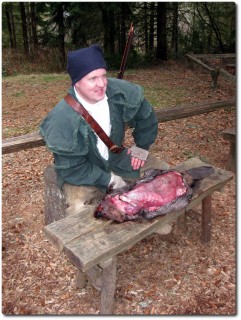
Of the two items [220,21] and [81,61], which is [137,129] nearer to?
[81,61]

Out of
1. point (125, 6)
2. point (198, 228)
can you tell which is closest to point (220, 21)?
point (125, 6)

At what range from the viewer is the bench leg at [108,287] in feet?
9.33

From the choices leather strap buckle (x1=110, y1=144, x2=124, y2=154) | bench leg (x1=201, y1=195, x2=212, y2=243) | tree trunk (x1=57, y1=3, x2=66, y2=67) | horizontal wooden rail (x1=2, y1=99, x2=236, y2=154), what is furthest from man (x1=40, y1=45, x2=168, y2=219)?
tree trunk (x1=57, y1=3, x2=66, y2=67)

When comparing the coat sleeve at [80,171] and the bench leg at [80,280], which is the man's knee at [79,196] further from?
the bench leg at [80,280]

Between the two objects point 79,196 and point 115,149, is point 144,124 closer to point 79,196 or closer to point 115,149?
point 115,149

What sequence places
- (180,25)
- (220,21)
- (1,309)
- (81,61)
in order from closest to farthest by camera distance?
(81,61)
(1,309)
(220,21)
(180,25)

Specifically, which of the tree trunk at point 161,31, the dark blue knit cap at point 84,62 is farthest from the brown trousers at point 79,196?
the tree trunk at point 161,31

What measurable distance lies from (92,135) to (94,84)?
0.49 m

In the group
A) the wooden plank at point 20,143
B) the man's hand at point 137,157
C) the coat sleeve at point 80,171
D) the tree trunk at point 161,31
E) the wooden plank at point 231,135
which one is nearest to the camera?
the coat sleeve at point 80,171

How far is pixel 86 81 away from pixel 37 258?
2174 mm

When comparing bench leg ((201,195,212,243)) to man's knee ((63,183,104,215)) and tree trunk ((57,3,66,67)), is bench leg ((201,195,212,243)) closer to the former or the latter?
man's knee ((63,183,104,215))

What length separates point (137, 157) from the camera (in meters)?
3.78

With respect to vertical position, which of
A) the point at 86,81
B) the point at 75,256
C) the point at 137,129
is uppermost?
the point at 86,81

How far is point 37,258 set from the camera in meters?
3.92
